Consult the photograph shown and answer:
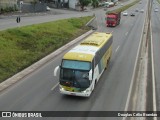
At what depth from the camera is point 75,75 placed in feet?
80.0

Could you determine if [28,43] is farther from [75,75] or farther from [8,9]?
[8,9]

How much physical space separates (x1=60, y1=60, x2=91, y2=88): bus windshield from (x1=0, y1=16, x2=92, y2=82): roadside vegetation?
23.3 ft

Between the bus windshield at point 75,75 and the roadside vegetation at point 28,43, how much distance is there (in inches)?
279

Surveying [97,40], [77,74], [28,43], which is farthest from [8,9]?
[77,74]

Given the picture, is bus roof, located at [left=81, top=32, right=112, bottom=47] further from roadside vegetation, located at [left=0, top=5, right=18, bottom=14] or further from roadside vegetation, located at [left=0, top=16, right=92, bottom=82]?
roadside vegetation, located at [left=0, top=5, right=18, bottom=14]

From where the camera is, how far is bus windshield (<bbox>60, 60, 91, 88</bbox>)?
80.0ft

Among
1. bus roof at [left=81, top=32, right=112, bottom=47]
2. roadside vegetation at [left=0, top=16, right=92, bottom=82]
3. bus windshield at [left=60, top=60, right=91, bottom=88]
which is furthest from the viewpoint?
roadside vegetation at [left=0, top=16, right=92, bottom=82]

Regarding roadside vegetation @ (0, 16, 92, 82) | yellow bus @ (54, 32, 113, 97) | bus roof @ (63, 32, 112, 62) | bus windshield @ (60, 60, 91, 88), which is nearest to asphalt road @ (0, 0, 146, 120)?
yellow bus @ (54, 32, 113, 97)

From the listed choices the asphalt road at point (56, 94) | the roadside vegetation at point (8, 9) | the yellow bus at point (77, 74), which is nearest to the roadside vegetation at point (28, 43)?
the asphalt road at point (56, 94)

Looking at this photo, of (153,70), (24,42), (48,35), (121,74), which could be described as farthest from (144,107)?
(48,35)

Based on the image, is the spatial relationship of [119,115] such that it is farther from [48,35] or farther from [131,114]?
[48,35]

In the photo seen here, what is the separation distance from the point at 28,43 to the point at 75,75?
19221mm

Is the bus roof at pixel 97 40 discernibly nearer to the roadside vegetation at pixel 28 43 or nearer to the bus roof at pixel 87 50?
the bus roof at pixel 87 50

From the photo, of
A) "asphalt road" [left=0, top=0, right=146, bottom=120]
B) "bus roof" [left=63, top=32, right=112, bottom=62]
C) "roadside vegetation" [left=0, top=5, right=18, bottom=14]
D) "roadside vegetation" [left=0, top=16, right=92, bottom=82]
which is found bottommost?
"asphalt road" [left=0, top=0, right=146, bottom=120]
